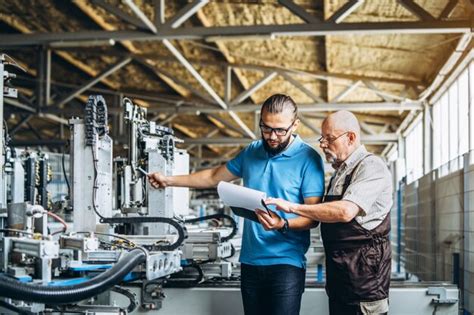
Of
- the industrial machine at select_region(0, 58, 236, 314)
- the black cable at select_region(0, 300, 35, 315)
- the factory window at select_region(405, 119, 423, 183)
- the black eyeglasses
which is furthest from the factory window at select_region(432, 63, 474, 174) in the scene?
the black cable at select_region(0, 300, 35, 315)

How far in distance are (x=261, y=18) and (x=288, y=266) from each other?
5447mm

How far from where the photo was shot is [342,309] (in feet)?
10.2

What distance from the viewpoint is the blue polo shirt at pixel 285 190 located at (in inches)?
120

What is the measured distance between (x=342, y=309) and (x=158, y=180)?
123 cm

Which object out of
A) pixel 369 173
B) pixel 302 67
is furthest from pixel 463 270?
pixel 302 67

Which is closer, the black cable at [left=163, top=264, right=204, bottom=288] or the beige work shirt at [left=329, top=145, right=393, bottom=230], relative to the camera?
the beige work shirt at [left=329, top=145, right=393, bottom=230]

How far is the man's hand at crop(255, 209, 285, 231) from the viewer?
9.64 ft

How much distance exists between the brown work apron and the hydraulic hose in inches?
35.7

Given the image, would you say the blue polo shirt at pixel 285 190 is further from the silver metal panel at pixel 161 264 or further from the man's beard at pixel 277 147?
the silver metal panel at pixel 161 264

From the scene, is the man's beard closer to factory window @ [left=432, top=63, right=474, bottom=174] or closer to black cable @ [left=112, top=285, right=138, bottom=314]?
black cable @ [left=112, top=285, right=138, bottom=314]

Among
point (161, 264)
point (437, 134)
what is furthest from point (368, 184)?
point (437, 134)

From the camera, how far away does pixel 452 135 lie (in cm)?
866

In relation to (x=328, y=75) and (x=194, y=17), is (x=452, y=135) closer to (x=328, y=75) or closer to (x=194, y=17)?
(x=328, y=75)

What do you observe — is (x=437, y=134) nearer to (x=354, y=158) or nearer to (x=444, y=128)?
(x=444, y=128)
